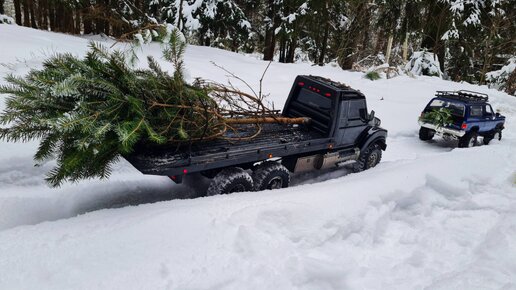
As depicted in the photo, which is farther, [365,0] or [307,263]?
[365,0]

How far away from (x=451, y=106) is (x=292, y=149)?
22.7 feet

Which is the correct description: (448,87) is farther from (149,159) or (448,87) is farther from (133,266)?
(133,266)

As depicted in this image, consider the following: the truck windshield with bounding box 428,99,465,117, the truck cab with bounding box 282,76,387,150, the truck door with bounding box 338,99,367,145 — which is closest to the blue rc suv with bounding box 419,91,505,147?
the truck windshield with bounding box 428,99,465,117

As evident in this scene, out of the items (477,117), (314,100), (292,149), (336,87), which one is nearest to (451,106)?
(477,117)

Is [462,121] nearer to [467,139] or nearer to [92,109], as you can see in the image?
[467,139]

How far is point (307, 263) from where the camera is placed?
3502 mm

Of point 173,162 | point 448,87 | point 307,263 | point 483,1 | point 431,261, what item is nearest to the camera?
point 307,263

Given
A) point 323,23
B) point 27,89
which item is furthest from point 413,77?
point 27,89

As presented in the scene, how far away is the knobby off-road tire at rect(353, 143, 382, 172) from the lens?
25.0 feet

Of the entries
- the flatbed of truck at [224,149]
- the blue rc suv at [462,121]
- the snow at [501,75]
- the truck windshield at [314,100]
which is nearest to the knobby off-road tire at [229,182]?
the flatbed of truck at [224,149]

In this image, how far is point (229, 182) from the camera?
522 cm

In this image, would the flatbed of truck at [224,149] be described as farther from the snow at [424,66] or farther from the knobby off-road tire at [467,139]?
the snow at [424,66]

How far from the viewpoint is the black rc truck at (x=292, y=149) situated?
15.9 ft

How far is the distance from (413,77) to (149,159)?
57.0 feet
